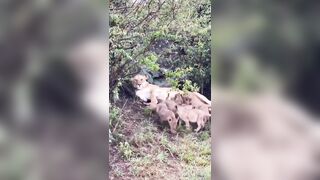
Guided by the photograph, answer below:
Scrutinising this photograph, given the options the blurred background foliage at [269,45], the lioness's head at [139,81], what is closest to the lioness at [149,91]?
the lioness's head at [139,81]

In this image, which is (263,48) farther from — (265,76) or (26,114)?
(26,114)

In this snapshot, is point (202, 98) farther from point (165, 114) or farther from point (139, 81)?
point (139, 81)

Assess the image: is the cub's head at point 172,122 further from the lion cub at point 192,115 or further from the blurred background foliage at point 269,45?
the blurred background foliage at point 269,45

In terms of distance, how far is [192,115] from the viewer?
158 centimetres

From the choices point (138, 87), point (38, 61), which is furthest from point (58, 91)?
point (138, 87)

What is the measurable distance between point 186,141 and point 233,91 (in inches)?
18.9

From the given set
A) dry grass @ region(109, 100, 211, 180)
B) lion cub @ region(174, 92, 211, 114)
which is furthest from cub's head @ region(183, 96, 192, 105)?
dry grass @ region(109, 100, 211, 180)

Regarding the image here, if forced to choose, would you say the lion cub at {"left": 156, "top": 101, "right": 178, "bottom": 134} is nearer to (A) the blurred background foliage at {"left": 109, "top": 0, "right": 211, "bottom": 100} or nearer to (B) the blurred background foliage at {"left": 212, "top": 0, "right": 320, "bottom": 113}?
(A) the blurred background foliage at {"left": 109, "top": 0, "right": 211, "bottom": 100}

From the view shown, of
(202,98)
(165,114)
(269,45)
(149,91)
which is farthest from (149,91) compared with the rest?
(269,45)

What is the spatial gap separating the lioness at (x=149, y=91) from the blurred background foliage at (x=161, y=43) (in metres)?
0.02

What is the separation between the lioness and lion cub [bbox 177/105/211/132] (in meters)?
0.07

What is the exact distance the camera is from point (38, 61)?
1.19 meters

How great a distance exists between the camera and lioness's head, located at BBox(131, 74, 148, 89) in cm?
162

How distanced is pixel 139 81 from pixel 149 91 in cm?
6
